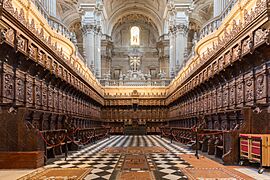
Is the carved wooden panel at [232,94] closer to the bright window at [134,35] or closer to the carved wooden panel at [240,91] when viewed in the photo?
the carved wooden panel at [240,91]

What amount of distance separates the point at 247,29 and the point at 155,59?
35075mm

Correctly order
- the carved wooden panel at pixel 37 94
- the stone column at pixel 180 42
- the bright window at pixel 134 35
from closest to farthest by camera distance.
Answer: the carved wooden panel at pixel 37 94 → the stone column at pixel 180 42 → the bright window at pixel 134 35

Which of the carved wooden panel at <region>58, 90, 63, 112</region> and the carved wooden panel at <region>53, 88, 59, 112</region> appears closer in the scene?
the carved wooden panel at <region>53, 88, 59, 112</region>

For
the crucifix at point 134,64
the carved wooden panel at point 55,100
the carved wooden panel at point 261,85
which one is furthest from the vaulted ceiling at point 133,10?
the carved wooden panel at point 261,85

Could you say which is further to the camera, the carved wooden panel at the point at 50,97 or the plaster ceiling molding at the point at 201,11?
the plaster ceiling molding at the point at 201,11

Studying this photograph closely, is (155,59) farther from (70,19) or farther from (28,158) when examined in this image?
(28,158)

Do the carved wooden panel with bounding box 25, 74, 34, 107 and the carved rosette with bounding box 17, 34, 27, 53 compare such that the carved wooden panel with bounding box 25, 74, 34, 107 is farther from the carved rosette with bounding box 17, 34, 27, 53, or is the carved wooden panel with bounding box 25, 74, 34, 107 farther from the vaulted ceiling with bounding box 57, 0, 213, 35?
the vaulted ceiling with bounding box 57, 0, 213, 35

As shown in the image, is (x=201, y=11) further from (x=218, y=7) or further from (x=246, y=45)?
(x=246, y=45)

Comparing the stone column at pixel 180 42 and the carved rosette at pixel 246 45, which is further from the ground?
the stone column at pixel 180 42

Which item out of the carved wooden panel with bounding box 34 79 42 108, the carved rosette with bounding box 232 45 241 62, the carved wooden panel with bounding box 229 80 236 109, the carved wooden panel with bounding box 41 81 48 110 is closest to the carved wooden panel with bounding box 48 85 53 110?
the carved wooden panel with bounding box 41 81 48 110

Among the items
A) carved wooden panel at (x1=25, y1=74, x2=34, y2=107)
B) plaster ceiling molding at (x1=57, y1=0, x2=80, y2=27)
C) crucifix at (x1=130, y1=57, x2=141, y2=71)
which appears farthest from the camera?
crucifix at (x1=130, y1=57, x2=141, y2=71)

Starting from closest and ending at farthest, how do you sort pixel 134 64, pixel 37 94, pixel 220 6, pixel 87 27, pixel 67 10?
pixel 37 94
pixel 220 6
pixel 87 27
pixel 67 10
pixel 134 64

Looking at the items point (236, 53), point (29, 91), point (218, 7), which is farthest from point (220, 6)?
point (29, 91)

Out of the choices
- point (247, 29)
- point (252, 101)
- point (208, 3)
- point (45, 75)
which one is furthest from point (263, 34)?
point (208, 3)
